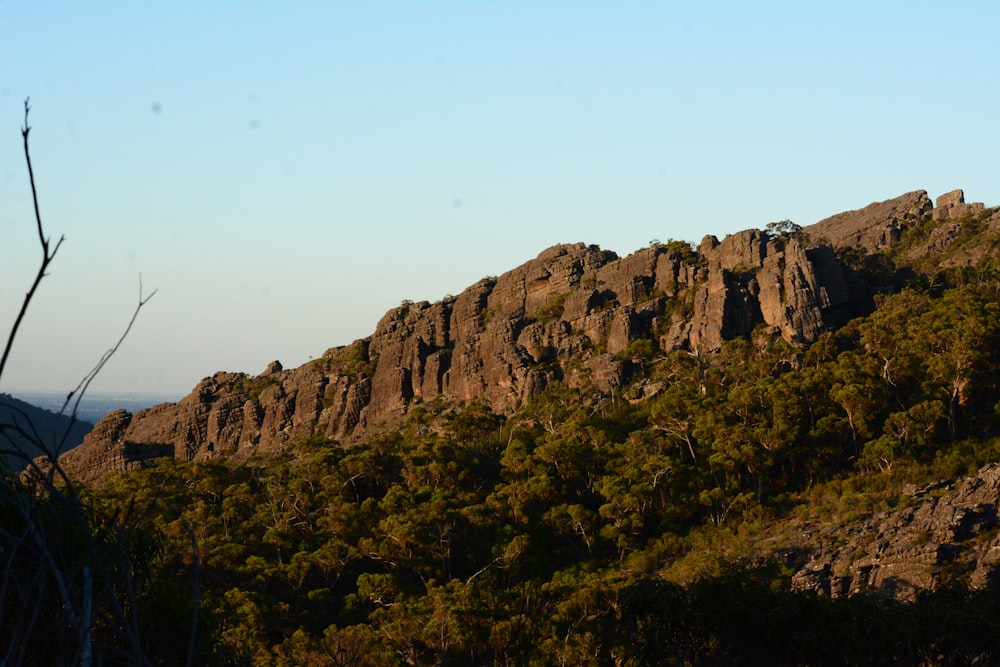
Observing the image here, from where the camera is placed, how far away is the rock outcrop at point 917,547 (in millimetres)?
36188

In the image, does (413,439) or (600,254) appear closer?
(413,439)

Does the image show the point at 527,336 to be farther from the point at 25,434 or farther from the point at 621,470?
the point at 25,434

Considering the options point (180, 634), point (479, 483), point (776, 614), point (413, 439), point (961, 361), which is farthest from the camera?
point (413, 439)

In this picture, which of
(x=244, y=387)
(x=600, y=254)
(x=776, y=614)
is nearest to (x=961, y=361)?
(x=600, y=254)

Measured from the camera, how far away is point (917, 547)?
126 ft

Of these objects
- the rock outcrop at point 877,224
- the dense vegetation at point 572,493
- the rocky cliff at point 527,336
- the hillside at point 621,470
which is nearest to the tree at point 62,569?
the hillside at point 621,470

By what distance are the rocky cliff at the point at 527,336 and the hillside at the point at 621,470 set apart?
8.8 inches

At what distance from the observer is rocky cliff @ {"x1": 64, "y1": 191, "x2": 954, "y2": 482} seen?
66312mm

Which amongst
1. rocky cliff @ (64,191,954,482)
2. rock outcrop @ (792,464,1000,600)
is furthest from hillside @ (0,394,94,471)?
rocky cliff @ (64,191,954,482)

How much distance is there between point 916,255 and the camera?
254 ft

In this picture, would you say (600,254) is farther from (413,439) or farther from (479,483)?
(479,483)

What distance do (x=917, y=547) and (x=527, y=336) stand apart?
1452 inches

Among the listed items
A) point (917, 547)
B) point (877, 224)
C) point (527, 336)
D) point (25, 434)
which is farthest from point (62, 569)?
point (877, 224)

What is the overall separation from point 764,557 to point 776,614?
20.5m
